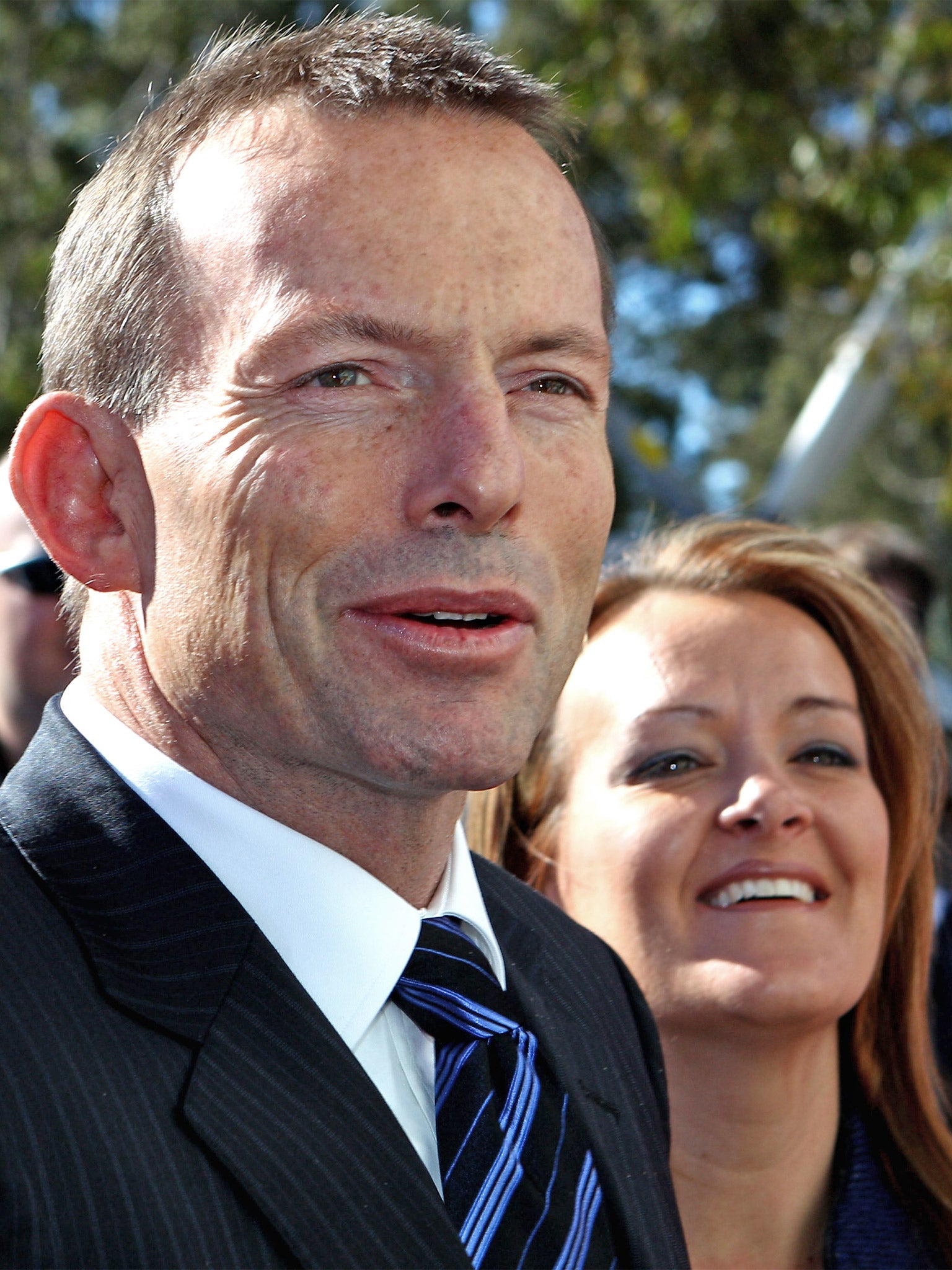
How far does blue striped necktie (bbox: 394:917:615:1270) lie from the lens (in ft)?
5.38

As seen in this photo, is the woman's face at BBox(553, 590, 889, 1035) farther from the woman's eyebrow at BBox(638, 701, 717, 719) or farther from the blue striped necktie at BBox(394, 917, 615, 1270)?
the blue striped necktie at BBox(394, 917, 615, 1270)

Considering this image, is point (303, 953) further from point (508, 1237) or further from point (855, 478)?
point (855, 478)

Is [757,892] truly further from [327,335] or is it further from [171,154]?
[171,154]

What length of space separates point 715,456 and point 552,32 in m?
31.6

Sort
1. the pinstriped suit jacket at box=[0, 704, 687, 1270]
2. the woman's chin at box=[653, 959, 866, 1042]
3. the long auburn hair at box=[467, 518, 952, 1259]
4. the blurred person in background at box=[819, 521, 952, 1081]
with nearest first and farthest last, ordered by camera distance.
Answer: the pinstriped suit jacket at box=[0, 704, 687, 1270] < the woman's chin at box=[653, 959, 866, 1042] < the long auburn hair at box=[467, 518, 952, 1259] < the blurred person in background at box=[819, 521, 952, 1081]

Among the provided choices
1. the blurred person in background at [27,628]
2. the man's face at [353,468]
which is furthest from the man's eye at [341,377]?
the blurred person in background at [27,628]

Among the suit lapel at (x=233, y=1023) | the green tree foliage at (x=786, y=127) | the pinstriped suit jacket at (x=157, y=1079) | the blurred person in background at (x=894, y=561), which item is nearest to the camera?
the pinstriped suit jacket at (x=157, y=1079)

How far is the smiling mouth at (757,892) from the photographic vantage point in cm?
263

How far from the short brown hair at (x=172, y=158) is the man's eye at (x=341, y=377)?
16 cm

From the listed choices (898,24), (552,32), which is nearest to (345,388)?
(898,24)

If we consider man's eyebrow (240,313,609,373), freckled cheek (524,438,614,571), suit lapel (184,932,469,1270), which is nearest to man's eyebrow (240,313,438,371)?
man's eyebrow (240,313,609,373)

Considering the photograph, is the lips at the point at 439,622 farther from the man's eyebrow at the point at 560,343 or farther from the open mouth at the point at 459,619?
the man's eyebrow at the point at 560,343

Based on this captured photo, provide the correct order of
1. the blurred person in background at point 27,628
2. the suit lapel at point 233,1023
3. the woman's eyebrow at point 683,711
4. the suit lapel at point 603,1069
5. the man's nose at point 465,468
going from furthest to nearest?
the blurred person in background at point 27,628 → the woman's eyebrow at point 683,711 → the suit lapel at point 603,1069 → the man's nose at point 465,468 → the suit lapel at point 233,1023

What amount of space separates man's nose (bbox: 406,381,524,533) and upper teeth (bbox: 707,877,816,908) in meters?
1.20
